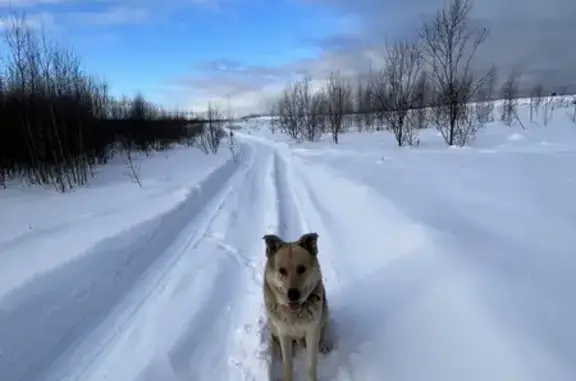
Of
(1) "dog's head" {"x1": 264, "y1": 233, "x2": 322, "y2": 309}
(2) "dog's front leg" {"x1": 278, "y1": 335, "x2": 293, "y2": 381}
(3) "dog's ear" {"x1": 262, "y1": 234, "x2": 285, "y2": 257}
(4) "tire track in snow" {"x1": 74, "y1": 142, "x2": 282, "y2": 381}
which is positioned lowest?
(4) "tire track in snow" {"x1": 74, "y1": 142, "x2": 282, "y2": 381}

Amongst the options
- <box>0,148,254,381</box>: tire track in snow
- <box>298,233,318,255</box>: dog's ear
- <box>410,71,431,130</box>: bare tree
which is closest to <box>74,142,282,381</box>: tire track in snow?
<box>0,148,254,381</box>: tire track in snow

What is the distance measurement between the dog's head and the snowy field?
81cm

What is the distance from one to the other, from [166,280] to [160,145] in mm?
33357

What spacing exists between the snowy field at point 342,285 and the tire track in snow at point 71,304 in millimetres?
19

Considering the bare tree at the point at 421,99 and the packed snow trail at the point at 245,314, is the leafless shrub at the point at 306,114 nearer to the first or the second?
the bare tree at the point at 421,99

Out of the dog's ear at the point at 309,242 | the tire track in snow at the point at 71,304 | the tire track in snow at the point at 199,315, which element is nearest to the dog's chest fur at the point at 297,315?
the dog's ear at the point at 309,242

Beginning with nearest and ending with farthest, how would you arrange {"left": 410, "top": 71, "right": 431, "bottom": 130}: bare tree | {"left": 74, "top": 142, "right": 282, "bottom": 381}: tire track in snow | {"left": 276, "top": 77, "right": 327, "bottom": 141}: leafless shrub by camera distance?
{"left": 74, "top": 142, "right": 282, "bottom": 381}: tire track in snow, {"left": 410, "top": 71, "right": 431, "bottom": 130}: bare tree, {"left": 276, "top": 77, "right": 327, "bottom": 141}: leafless shrub

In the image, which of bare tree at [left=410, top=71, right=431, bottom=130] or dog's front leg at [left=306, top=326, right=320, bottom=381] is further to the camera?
bare tree at [left=410, top=71, right=431, bottom=130]

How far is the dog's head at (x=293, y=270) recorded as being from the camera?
3.26 meters

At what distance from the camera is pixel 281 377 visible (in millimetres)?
3650

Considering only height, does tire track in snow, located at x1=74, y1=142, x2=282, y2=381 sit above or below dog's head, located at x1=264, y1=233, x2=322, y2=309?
below

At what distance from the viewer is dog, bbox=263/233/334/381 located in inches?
130

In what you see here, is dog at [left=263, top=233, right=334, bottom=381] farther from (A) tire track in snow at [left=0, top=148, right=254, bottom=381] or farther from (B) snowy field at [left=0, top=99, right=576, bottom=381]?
(A) tire track in snow at [left=0, top=148, right=254, bottom=381]

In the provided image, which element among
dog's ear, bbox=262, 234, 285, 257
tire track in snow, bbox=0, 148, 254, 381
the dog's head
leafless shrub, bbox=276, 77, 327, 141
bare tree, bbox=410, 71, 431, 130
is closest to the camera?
the dog's head
